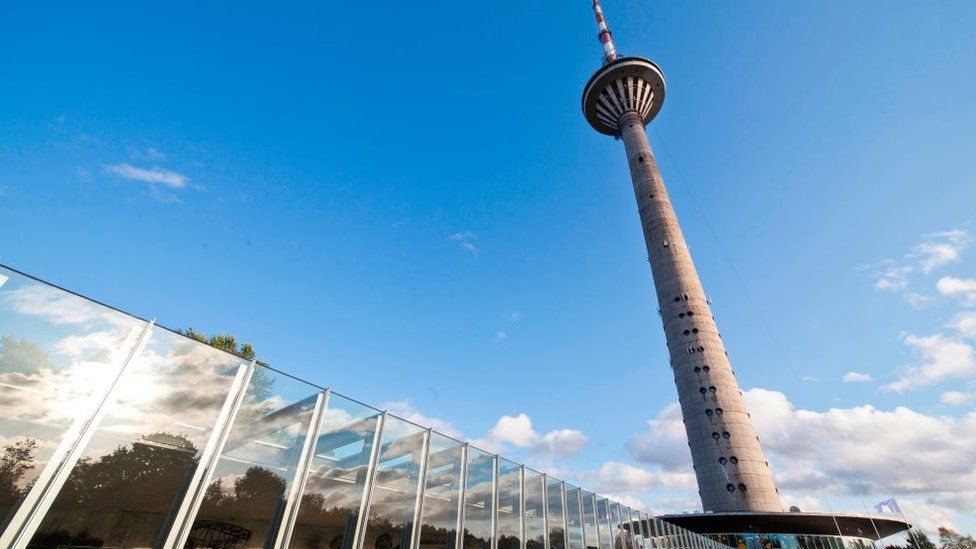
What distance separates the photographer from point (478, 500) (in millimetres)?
11297

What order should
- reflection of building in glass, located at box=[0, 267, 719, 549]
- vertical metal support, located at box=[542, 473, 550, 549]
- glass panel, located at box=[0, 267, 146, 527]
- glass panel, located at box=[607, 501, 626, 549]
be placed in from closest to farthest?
glass panel, located at box=[0, 267, 146, 527] → reflection of building in glass, located at box=[0, 267, 719, 549] → vertical metal support, located at box=[542, 473, 550, 549] → glass panel, located at box=[607, 501, 626, 549]

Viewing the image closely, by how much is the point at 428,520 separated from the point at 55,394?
7.10 meters

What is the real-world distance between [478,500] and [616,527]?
9245mm

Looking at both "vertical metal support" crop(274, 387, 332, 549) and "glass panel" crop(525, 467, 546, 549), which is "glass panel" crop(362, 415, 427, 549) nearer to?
"vertical metal support" crop(274, 387, 332, 549)

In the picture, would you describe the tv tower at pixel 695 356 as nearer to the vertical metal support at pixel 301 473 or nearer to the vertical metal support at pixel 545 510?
the vertical metal support at pixel 545 510

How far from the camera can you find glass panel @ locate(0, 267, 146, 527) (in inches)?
200

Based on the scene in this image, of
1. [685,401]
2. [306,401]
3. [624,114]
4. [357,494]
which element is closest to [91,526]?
[306,401]

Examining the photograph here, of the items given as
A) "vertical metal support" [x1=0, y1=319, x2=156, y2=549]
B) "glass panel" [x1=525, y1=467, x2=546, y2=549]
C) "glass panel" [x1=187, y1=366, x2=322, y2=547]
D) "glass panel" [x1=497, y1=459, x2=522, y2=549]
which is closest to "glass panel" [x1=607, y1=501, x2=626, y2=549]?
"glass panel" [x1=525, y1=467, x2=546, y2=549]

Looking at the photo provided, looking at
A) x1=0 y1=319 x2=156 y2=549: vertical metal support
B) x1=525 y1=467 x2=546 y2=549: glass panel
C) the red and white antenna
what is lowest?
x1=0 y1=319 x2=156 y2=549: vertical metal support

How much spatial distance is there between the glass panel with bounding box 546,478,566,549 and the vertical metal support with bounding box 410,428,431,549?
556cm

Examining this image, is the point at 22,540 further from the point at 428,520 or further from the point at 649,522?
the point at 649,522

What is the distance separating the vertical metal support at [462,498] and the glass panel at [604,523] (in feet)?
25.5

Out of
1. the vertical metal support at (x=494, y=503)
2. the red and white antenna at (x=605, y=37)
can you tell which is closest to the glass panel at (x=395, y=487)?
the vertical metal support at (x=494, y=503)

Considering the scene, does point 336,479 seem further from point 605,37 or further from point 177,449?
point 605,37
